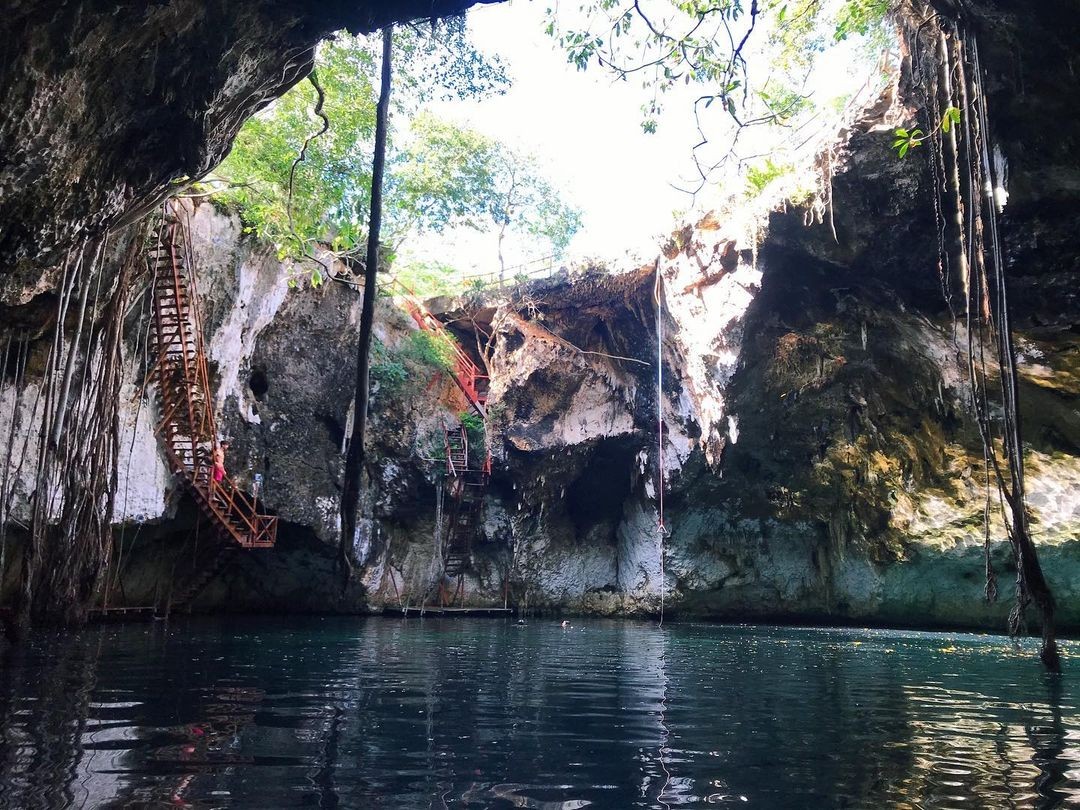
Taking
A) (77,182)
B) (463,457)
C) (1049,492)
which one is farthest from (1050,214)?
(463,457)

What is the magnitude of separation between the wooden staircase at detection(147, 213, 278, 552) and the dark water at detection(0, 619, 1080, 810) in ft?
18.2

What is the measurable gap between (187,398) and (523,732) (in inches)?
426

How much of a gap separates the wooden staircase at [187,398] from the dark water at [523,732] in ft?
18.2

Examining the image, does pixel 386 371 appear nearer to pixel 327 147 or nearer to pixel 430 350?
pixel 430 350

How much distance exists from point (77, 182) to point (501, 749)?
5.00 metres

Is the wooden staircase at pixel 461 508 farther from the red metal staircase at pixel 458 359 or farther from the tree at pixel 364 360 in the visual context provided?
the tree at pixel 364 360

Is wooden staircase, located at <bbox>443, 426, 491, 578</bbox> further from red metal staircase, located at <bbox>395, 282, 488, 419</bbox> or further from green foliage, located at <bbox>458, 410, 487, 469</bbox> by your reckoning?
red metal staircase, located at <bbox>395, 282, 488, 419</bbox>

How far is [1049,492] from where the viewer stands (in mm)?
11867

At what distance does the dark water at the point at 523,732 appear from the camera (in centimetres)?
261

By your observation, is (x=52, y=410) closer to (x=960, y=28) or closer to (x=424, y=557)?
(x=960, y=28)

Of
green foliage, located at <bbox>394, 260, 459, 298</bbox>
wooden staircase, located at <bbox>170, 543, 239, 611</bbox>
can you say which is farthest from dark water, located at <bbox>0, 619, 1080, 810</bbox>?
green foliage, located at <bbox>394, 260, 459, 298</bbox>

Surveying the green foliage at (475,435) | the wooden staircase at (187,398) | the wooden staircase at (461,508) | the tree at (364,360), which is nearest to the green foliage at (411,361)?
the green foliage at (475,435)

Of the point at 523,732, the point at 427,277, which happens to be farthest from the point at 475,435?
the point at 523,732

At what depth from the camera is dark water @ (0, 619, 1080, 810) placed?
261 centimetres
